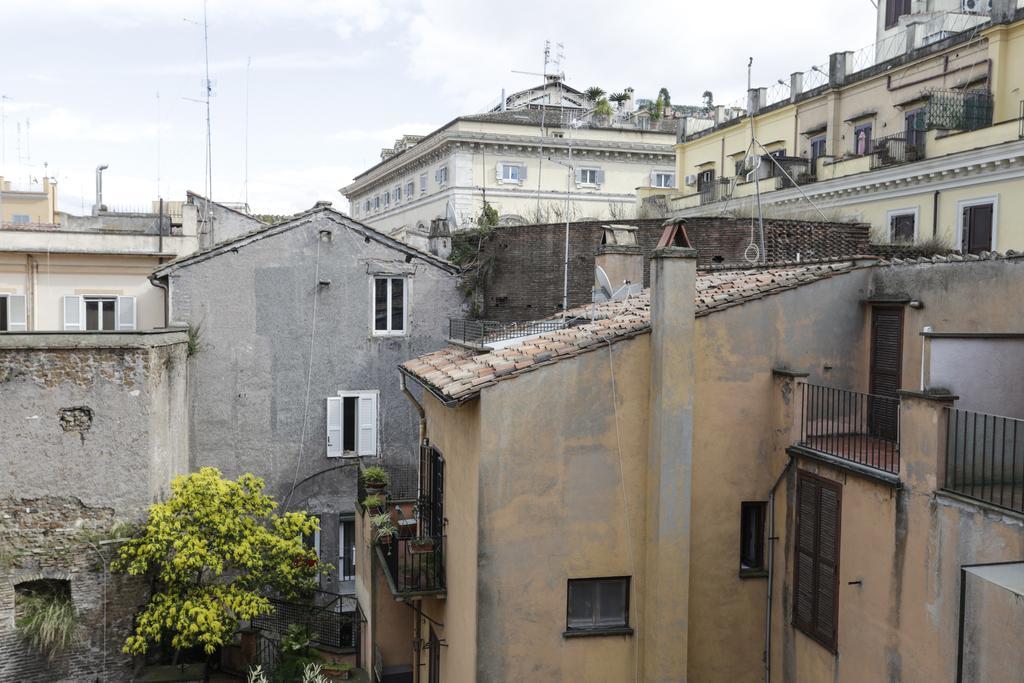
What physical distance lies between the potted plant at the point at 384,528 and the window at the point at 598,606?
392cm

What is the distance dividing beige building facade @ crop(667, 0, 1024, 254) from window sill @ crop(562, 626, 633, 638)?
1430 cm

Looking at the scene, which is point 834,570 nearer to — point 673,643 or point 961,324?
point 673,643

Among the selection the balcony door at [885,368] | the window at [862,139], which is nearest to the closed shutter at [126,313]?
the balcony door at [885,368]

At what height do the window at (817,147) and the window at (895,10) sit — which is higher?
the window at (895,10)

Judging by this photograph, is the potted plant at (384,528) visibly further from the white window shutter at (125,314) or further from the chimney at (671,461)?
the white window shutter at (125,314)

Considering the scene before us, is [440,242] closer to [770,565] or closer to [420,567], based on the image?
[420,567]

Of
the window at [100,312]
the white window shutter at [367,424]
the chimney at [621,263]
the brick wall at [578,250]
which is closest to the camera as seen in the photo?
the chimney at [621,263]

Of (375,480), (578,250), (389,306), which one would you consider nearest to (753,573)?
(375,480)

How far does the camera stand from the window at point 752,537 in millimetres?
10859

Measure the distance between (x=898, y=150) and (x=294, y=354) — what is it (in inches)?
729

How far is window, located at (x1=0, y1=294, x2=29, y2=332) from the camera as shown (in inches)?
891

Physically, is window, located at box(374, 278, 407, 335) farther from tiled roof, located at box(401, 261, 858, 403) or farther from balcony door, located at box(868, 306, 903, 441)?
balcony door, located at box(868, 306, 903, 441)

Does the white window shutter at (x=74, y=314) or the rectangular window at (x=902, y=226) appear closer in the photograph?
the white window shutter at (x=74, y=314)

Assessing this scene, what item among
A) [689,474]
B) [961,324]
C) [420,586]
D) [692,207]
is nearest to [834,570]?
[689,474]
